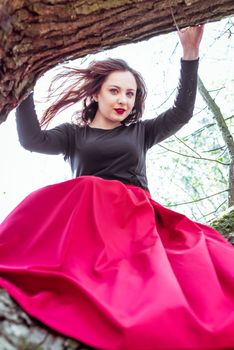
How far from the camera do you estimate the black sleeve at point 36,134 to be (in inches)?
59.2

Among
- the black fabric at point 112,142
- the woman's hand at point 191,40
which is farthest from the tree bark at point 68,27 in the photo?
the black fabric at point 112,142

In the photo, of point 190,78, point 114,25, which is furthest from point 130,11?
point 190,78

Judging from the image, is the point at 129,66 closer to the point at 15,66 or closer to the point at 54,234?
the point at 15,66

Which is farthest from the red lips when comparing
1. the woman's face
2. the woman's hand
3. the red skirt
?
the red skirt

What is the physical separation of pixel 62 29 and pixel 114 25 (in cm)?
17

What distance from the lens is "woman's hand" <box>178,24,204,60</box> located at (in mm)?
1482

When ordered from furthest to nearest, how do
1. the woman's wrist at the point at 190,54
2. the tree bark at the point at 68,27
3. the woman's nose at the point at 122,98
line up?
the woman's nose at the point at 122,98 < the woman's wrist at the point at 190,54 < the tree bark at the point at 68,27

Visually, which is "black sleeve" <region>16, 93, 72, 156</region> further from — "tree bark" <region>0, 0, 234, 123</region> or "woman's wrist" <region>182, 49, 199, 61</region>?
"woman's wrist" <region>182, 49, 199, 61</region>

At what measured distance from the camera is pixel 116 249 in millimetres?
1151

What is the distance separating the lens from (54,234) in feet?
3.89

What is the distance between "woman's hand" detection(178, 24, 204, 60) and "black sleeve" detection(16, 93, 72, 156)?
1.81ft

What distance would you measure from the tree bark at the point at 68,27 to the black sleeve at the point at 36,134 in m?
0.26

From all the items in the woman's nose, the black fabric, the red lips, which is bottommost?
the black fabric

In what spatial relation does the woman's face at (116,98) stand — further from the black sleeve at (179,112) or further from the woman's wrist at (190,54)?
the woman's wrist at (190,54)
